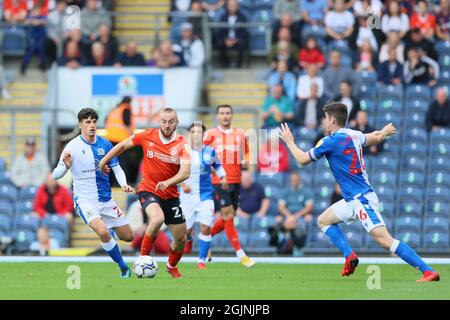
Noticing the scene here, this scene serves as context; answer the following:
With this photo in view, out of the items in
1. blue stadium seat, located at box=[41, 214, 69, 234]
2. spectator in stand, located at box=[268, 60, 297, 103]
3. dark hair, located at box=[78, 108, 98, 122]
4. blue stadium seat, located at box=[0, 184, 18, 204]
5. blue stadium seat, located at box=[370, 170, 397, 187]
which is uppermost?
spectator in stand, located at box=[268, 60, 297, 103]

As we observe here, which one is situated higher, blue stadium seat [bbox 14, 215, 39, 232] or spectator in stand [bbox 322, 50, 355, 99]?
spectator in stand [bbox 322, 50, 355, 99]

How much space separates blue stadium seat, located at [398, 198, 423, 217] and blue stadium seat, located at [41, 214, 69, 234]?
6.34 metres

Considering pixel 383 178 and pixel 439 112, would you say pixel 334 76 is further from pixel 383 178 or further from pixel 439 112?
pixel 383 178

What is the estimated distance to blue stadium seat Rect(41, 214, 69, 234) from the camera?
2500cm

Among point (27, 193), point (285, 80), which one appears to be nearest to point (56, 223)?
point (27, 193)

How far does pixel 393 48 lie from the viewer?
26.5 m

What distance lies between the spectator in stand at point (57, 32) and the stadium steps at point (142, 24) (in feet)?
3.80

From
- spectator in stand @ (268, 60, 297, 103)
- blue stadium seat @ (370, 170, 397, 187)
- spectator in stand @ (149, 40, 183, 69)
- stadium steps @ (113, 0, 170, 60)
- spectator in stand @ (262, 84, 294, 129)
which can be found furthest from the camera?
stadium steps @ (113, 0, 170, 60)

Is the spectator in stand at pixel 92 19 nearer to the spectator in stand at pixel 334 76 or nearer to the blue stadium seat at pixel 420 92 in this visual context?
the spectator in stand at pixel 334 76

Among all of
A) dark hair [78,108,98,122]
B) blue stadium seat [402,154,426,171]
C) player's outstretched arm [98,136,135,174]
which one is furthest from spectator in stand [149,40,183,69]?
player's outstretched arm [98,136,135,174]

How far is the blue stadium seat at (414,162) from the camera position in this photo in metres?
25.4

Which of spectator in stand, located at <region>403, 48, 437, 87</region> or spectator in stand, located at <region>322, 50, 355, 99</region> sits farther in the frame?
spectator in stand, located at <region>403, 48, 437, 87</region>

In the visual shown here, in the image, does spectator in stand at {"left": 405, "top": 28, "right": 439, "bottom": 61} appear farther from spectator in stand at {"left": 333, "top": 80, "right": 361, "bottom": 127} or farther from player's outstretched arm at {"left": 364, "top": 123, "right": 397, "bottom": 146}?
player's outstretched arm at {"left": 364, "top": 123, "right": 397, "bottom": 146}
